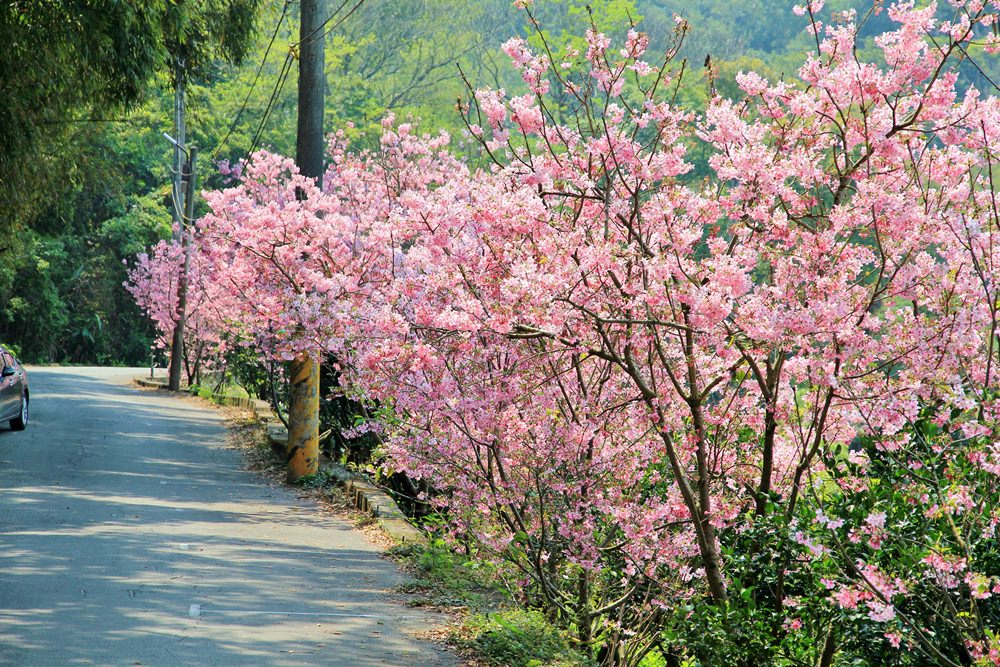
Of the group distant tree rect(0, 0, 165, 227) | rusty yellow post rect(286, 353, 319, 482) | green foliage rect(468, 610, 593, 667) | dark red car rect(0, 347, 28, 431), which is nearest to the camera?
green foliage rect(468, 610, 593, 667)

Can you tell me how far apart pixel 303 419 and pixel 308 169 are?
3355 mm

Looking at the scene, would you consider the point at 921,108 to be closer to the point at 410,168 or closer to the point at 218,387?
the point at 410,168

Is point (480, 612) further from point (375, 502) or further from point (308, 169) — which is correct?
point (308, 169)

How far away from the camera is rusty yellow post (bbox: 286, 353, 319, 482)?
1606cm

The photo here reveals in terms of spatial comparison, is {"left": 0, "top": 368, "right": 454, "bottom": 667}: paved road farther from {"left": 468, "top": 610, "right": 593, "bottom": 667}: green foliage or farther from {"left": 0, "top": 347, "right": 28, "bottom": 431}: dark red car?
{"left": 0, "top": 347, "right": 28, "bottom": 431}: dark red car

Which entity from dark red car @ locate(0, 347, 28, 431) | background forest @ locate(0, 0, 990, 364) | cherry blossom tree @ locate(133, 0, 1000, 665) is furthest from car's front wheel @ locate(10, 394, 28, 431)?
cherry blossom tree @ locate(133, 0, 1000, 665)

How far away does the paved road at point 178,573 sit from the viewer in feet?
25.0

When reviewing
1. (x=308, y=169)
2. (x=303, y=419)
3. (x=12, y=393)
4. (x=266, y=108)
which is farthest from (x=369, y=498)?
(x=266, y=108)

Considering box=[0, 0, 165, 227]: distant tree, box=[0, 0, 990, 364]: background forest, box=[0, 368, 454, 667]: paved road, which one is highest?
box=[0, 0, 990, 364]: background forest

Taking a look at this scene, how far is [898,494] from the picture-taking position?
624cm

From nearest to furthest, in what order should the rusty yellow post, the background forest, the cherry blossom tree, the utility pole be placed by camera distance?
the cherry blossom tree, the rusty yellow post, the utility pole, the background forest

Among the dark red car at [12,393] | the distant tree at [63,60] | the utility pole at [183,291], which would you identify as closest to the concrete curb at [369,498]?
the dark red car at [12,393]

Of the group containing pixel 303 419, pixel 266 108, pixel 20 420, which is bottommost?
pixel 20 420

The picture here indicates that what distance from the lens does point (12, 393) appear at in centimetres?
2050
